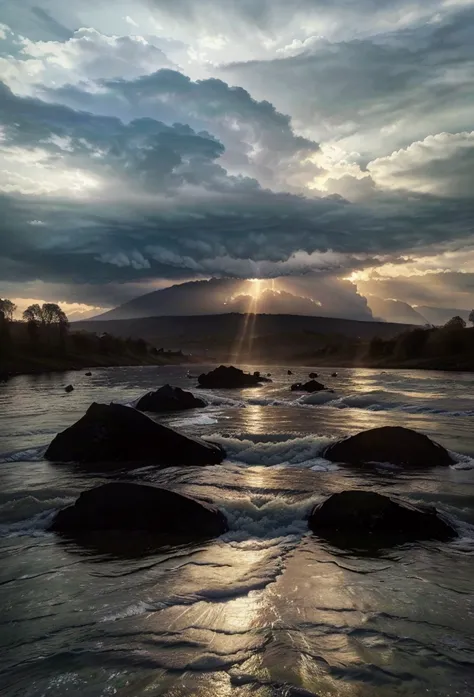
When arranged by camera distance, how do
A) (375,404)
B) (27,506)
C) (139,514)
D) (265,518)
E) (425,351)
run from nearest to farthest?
(139,514) → (265,518) → (27,506) → (375,404) → (425,351)

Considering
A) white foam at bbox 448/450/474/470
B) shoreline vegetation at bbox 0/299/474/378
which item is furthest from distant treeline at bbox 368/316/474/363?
white foam at bbox 448/450/474/470

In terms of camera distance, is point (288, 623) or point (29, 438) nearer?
point (288, 623)

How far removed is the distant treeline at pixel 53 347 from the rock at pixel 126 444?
80.0m

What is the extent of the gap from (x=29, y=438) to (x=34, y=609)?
17.6 m

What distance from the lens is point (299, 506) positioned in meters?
12.4

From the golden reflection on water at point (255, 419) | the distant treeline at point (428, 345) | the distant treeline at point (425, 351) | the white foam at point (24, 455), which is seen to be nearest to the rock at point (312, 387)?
the golden reflection on water at point (255, 419)

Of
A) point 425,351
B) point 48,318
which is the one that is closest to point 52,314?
point 48,318

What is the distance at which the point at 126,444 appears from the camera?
1848 cm

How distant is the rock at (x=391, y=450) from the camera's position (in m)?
17.8

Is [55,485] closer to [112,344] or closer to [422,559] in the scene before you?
[422,559]

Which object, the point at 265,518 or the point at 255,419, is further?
the point at 255,419

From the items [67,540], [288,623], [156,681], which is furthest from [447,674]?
[67,540]

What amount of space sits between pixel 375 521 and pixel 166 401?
2633cm

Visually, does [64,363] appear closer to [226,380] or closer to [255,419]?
[226,380]
